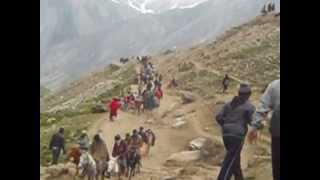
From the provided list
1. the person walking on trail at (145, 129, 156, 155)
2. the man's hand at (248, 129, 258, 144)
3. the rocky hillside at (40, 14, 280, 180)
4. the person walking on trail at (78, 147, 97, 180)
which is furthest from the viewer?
the person walking on trail at (145, 129, 156, 155)

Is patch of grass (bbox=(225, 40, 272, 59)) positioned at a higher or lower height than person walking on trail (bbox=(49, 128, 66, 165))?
higher

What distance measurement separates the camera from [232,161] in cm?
1098

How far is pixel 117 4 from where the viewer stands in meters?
12.0

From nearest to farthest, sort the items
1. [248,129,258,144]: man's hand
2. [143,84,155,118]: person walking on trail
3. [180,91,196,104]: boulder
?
[248,129,258,144]: man's hand
[180,91,196,104]: boulder
[143,84,155,118]: person walking on trail

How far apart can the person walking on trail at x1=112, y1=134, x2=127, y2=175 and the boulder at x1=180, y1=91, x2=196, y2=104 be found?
3.60ft

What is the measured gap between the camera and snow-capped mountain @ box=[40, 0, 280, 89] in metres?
11.5

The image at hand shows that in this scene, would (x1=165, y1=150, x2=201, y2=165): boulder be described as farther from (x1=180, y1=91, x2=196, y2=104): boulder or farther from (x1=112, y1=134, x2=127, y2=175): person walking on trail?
(x1=180, y1=91, x2=196, y2=104): boulder

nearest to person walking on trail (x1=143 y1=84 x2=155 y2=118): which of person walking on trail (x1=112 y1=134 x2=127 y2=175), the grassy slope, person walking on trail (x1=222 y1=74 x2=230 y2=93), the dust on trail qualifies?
the dust on trail

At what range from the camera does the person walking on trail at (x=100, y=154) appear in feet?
36.7

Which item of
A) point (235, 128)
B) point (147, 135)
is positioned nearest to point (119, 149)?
point (147, 135)

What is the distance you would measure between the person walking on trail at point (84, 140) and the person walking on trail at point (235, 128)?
195 cm
